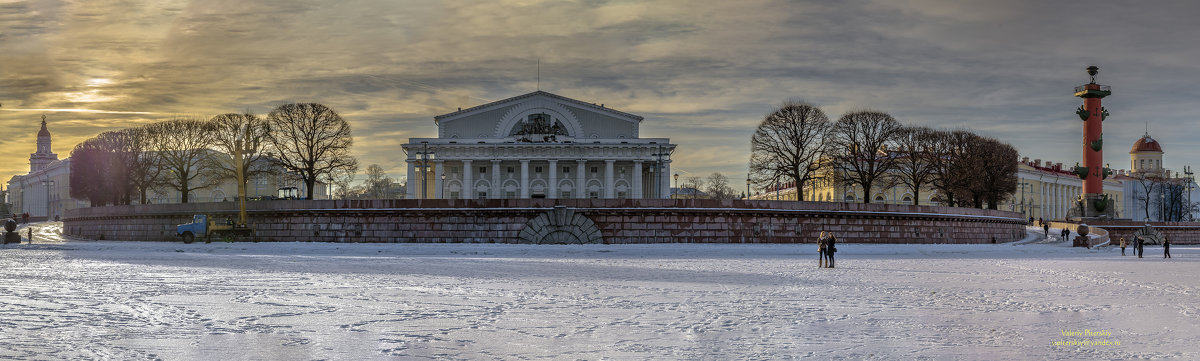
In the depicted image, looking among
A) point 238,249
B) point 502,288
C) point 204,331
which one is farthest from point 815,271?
point 238,249

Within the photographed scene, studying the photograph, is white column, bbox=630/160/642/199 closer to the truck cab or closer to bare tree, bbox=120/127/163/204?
bare tree, bbox=120/127/163/204

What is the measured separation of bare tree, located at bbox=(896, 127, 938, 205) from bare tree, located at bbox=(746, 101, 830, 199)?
10.3 metres

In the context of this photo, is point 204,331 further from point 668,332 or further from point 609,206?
point 609,206

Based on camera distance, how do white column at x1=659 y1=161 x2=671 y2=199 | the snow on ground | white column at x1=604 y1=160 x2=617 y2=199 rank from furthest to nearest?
white column at x1=604 y1=160 x2=617 y2=199, white column at x1=659 y1=161 x2=671 y2=199, the snow on ground

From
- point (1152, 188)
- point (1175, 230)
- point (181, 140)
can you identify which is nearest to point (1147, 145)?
point (1152, 188)

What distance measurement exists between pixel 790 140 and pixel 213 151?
45.6 m

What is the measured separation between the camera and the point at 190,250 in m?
51.8

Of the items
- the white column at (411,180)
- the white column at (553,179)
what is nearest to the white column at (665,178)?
the white column at (553,179)

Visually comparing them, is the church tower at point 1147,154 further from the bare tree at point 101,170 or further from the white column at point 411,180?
the bare tree at point 101,170

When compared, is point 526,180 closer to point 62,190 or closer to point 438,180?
point 438,180

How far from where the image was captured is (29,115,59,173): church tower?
186m

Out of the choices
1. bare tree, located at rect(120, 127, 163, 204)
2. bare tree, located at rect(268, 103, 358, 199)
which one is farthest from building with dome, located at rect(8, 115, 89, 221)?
bare tree, located at rect(268, 103, 358, 199)

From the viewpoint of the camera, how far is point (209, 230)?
60.9m

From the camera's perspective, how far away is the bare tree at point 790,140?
79812mm
